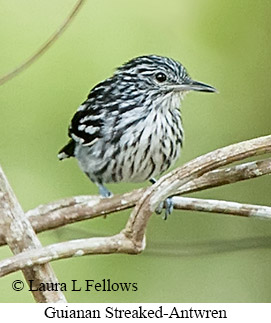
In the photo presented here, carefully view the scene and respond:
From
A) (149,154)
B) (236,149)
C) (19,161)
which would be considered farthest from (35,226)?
(236,149)

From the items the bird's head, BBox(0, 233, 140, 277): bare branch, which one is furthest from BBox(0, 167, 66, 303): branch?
the bird's head

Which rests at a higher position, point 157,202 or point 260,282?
point 157,202

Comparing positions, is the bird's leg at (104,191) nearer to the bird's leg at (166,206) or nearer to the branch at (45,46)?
the bird's leg at (166,206)

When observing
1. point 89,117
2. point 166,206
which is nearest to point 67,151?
point 89,117

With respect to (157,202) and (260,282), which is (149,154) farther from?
(260,282)

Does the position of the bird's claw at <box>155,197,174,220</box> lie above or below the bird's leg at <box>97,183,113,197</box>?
below

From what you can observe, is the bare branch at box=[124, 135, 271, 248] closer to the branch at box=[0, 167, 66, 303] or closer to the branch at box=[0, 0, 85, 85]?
the branch at box=[0, 167, 66, 303]
